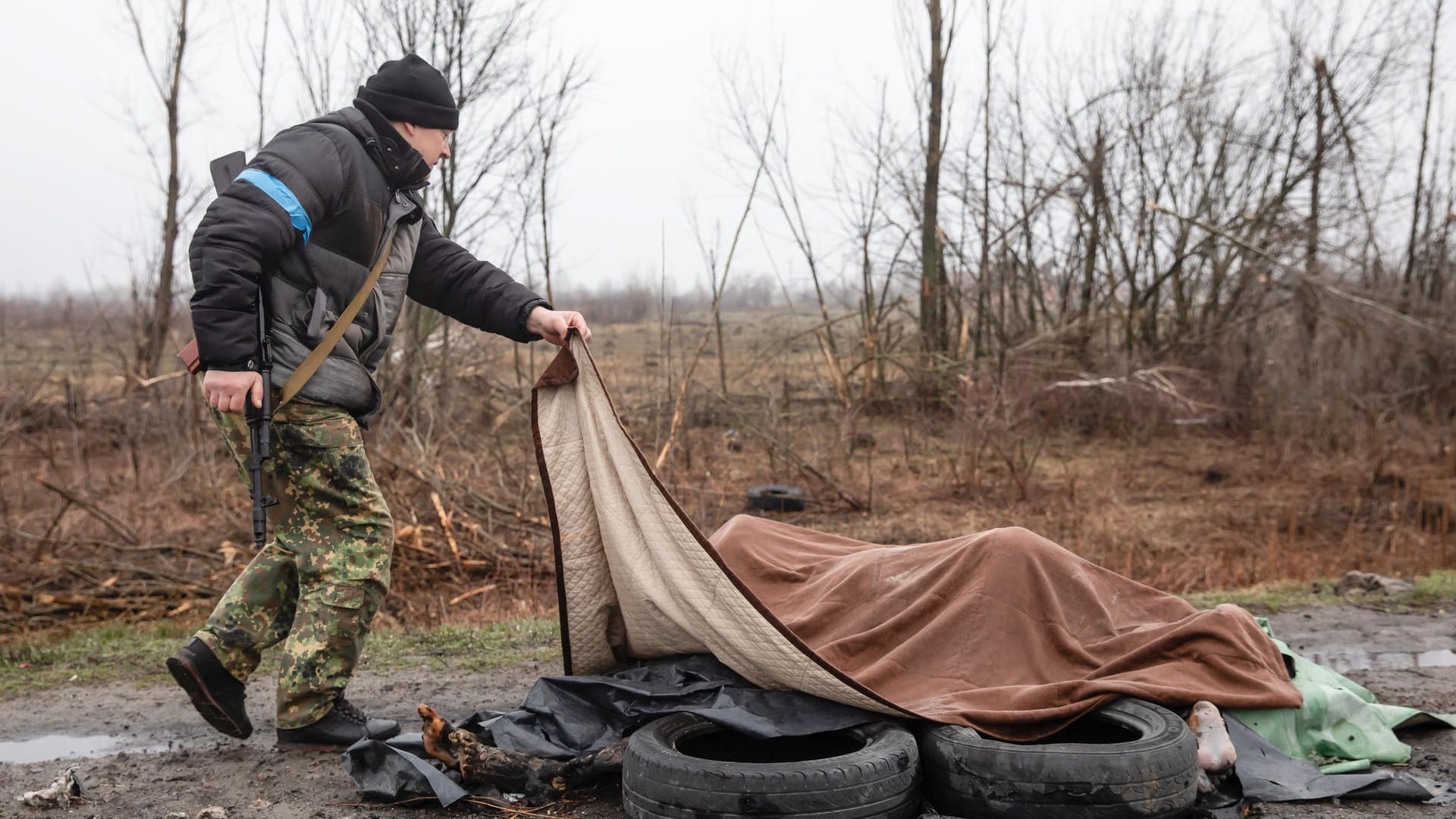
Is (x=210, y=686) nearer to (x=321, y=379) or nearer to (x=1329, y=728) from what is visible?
(x=321, y=379)

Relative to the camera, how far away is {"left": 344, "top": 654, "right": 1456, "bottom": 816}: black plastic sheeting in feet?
10.7

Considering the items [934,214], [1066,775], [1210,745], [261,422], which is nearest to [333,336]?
[261,422]

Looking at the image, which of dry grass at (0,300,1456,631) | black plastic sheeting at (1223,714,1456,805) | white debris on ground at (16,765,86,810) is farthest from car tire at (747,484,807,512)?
white debris on ground at (16,765,86,810)

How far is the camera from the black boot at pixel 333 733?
379 centimetres

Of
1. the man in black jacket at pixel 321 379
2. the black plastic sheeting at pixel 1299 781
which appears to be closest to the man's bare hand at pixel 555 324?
the man in black jacket at pixel 321 379

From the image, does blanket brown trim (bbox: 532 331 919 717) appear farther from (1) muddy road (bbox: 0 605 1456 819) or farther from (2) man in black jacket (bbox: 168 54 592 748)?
(1) muddy road (bbox: 0 605 1456 819)

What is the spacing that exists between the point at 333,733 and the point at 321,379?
4.10 ft

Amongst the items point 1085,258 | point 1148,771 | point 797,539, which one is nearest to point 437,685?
point 797,539

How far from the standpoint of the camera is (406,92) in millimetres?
3801

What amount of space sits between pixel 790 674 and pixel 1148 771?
1030 mm

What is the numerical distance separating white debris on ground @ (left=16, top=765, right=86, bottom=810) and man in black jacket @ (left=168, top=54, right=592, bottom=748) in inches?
16.8

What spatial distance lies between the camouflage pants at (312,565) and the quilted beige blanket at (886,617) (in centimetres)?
65

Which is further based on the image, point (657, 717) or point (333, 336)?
point (333, 336)

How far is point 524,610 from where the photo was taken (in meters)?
6.62
